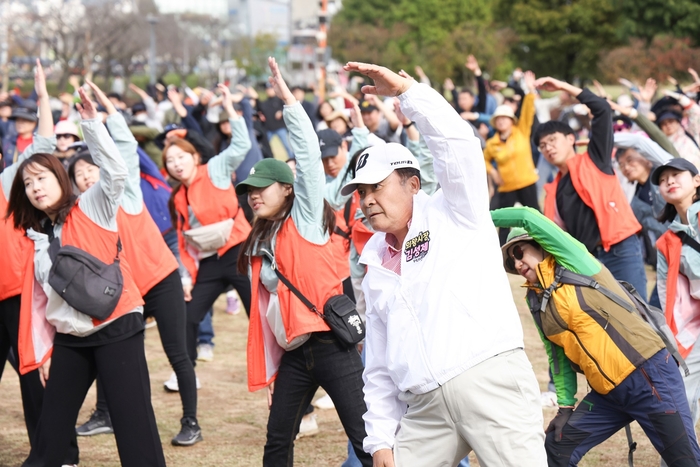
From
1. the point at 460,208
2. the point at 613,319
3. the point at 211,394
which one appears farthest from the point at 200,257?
the point at 460,208

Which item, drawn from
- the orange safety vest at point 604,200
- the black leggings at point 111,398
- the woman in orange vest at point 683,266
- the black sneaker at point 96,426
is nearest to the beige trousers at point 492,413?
the black leggings at point 111,398

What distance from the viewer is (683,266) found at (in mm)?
5246

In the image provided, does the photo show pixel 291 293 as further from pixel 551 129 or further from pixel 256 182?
pixel 551 129

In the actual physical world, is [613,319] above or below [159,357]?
above

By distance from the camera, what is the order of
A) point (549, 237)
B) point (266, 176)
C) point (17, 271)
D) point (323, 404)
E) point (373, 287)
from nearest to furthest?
point (373, 287), point (549, 237), point (266, 176), point (17, 271), point (323, 404)

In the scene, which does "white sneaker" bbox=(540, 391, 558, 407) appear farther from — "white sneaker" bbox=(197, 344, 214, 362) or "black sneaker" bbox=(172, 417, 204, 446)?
"white sneaker" bbox=(197, 344, 214, 362)

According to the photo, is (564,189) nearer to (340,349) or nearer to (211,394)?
(340,349)

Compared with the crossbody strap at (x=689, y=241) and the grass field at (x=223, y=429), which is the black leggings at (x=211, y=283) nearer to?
the grass field at (x=223, y=429)

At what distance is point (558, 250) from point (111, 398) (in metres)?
2.46

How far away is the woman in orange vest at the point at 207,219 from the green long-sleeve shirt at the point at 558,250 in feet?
10.2

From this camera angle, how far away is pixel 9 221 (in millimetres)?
5504

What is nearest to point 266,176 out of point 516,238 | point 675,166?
point 516,238

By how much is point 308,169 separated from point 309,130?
0.21m

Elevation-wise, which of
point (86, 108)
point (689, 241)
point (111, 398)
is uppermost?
point (86, 108)
